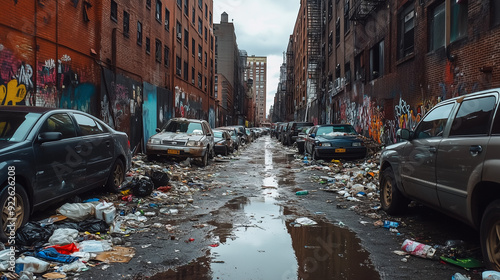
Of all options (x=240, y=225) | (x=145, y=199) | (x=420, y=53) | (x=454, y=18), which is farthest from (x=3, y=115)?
(x=420, y=53)

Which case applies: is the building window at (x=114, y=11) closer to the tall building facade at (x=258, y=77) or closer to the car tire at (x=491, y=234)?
the car tire at (x=491, y=234)

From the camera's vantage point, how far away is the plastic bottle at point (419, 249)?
407cm

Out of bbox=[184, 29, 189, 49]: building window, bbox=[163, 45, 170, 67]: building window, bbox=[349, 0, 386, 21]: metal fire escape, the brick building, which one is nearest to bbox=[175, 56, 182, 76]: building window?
the brick building

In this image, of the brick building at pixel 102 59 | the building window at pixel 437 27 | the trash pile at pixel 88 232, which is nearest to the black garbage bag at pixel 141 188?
the trash pile at pixel 88 232

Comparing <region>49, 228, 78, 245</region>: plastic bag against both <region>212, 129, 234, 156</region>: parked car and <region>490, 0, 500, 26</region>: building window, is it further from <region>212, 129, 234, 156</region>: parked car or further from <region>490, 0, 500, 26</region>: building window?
<region>212, 129, 234, 156</region>: parked car

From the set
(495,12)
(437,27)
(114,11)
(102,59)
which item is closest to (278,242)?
(495,12)

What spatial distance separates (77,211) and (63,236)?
0.97 m

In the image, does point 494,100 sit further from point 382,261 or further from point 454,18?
point 454,18

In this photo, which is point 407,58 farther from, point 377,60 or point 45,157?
point 45,157

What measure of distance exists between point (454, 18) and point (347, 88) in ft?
42.1

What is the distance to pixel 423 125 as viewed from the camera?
5.34 metres

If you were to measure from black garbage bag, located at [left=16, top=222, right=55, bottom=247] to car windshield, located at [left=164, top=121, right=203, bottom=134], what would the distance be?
9251 mm

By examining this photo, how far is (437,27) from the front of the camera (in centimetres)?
1236

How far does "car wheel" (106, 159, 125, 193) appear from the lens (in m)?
7.15
